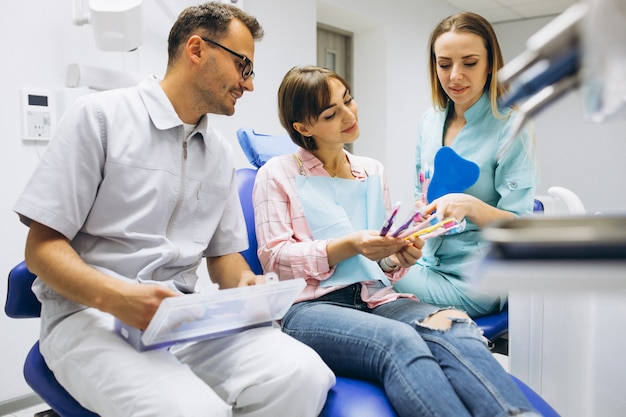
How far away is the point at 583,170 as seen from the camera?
4.88 m

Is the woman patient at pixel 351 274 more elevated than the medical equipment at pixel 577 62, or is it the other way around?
the medical equipment at pixel 577 62

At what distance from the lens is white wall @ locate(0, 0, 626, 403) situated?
6.30 feet

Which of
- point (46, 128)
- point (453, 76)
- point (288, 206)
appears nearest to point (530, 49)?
point (288, 206)

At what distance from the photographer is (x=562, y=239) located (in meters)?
0.43

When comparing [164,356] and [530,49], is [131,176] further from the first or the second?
[530,49]

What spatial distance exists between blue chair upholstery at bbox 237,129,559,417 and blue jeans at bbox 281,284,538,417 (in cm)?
3

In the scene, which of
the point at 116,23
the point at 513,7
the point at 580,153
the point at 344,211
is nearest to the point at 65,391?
the point at 344,211

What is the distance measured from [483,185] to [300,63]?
77.5 inches

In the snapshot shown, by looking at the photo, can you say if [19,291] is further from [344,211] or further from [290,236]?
[344,211]

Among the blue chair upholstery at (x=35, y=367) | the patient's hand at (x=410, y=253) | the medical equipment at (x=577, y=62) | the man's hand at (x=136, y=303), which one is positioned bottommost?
the blue chair upholstery at (x=35, y=367)

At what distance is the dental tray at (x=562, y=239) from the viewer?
424 mm

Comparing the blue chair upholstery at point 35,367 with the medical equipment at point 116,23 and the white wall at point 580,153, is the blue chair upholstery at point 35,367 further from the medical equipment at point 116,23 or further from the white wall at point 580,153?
the white wall at point 580,153

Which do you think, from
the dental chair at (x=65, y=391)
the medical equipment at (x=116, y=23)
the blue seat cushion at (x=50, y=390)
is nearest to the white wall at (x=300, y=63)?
the medical equipment at (x=116, y=23)

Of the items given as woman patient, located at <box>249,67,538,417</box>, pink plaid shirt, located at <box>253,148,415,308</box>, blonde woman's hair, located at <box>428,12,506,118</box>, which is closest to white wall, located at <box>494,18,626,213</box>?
blonde woman's hair, located at <box>428,12,506,118</box>
